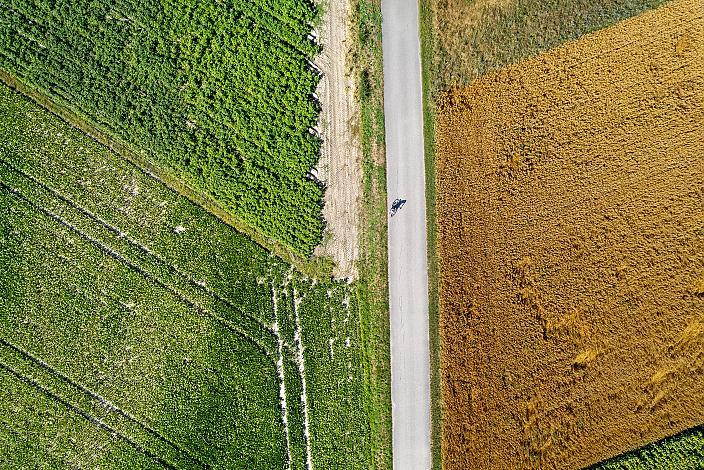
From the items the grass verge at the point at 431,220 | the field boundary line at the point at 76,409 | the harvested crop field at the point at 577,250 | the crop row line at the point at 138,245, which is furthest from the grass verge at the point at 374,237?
the field boundary line at the point at 76,409

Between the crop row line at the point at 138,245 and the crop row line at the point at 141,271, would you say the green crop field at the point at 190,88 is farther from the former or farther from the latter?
the crop row line at the point at 141,271

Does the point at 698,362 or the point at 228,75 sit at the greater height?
the point at 228,75

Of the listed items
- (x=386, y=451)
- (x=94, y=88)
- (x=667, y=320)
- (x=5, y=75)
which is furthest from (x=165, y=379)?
(x=667, y=320)

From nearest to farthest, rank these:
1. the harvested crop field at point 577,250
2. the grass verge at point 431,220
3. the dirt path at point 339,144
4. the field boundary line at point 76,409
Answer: the harvested crop field at point 577,250 → the grass verge at point 431,220 → the field boundary line at point 76,409 → the dirt path at point 339,144

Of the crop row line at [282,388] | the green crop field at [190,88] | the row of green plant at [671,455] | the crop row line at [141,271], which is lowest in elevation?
the row of green plant at [671,455]

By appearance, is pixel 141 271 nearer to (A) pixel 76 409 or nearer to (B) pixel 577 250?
(A) pixel 76 409

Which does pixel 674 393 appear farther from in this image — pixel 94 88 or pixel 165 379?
pixel 94 88
